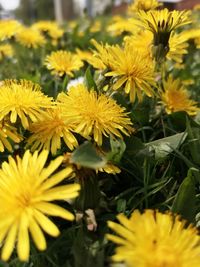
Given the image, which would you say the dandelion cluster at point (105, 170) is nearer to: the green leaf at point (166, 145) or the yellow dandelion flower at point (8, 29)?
the green leaf at point (166, 145)

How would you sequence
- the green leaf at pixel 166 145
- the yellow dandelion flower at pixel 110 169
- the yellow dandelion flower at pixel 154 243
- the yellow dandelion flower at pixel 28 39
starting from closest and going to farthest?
the yellow dandelion flower at pixel 154 243 → the yellow dandelion flower at pixel 110 169 → the green leaf at pixel 166 145 → the yellow dandelion flower at pixel 28 39

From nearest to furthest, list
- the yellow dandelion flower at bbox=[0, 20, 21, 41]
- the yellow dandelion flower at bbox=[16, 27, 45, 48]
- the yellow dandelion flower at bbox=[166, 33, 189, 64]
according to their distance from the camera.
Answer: the yellow dandelion flower at bbox=[166, 33, 189, 64], the yellow dandelion flower at bbox=[0, 20, 21, 41], the yellow dandelion flower at bbox=[16, 27, 45, 48]

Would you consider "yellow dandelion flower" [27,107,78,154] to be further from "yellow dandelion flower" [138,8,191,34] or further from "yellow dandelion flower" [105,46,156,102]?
"yellow dandelion flower" [138,8,191,34]

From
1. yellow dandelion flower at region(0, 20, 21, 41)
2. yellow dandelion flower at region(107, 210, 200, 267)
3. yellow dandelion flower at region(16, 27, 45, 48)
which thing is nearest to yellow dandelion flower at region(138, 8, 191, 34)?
yellow dandelion flower at region(107, 210, 200, 267)

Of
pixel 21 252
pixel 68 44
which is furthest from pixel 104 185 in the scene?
pixel 68 44

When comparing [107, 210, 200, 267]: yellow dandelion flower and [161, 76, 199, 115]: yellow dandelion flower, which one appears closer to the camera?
[107, 210, 200, 267]: yellow dandelion flower

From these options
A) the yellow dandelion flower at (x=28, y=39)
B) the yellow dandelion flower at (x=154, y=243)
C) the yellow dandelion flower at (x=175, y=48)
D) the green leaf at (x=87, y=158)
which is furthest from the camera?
the yellow dandelion flower at (x=28, y=39)

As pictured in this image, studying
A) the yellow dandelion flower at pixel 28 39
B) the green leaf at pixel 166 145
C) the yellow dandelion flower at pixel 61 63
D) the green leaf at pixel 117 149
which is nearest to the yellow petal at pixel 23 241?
the green leaf at pixel 117 149
